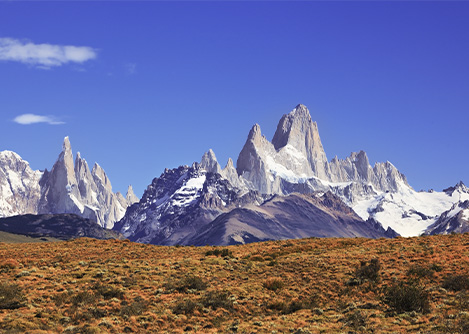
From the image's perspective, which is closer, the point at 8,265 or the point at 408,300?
the point at 408,300

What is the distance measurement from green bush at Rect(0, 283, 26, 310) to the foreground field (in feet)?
0.33

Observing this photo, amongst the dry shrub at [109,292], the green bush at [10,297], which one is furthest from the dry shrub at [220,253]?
the green bush at [10,297]

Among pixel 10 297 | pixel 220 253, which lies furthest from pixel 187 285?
pixel 220 253

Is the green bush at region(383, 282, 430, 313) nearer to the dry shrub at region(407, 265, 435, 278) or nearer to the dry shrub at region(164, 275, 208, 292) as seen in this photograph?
the dry shrub at region(407, 265, 435, 278)

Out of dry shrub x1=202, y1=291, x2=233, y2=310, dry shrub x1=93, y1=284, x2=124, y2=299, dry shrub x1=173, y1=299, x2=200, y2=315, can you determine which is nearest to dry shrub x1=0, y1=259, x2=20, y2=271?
dry shrub x1=93, y1=284, x2=124, y2=299

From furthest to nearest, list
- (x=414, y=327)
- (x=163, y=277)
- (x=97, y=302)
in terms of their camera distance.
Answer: (x=163, y=277), (x=97, y=302), (x=414, y=327)

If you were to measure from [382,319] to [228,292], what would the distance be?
13.3m

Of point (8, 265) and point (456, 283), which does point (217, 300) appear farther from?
point (8, 265)

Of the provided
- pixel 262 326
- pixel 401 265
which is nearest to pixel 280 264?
pixel 401 265

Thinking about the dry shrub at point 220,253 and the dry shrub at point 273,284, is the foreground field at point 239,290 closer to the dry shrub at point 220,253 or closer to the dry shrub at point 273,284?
the dry shrub at point 273,284

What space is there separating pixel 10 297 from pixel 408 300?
29119mm

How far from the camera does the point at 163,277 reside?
186 feet

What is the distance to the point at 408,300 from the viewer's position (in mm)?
46844

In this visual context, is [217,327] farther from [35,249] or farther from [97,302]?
[35,249]
